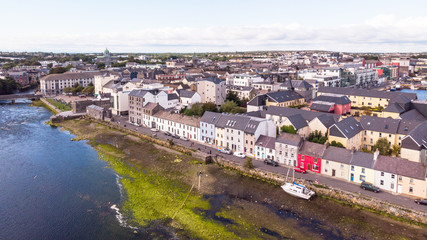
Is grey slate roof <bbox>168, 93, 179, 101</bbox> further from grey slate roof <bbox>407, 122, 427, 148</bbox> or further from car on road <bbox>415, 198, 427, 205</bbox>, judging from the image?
car on road <bbox>415, 198, 427, 205</bbox>

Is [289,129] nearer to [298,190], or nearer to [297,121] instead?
[297,121]

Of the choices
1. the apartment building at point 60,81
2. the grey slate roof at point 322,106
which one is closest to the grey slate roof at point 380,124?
the grey slate roof at point 322,106

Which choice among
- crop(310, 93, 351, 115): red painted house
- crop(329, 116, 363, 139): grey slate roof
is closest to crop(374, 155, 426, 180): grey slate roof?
crop(329, 116, 363, 139): grey slate roof

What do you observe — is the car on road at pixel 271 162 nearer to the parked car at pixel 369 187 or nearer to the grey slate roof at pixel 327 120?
the parked car at pixel 369 187

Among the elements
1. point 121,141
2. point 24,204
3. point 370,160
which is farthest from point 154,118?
point 370,160

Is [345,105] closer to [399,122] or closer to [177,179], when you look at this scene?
[399,122]

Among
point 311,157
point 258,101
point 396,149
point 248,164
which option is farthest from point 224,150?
point 396,149
